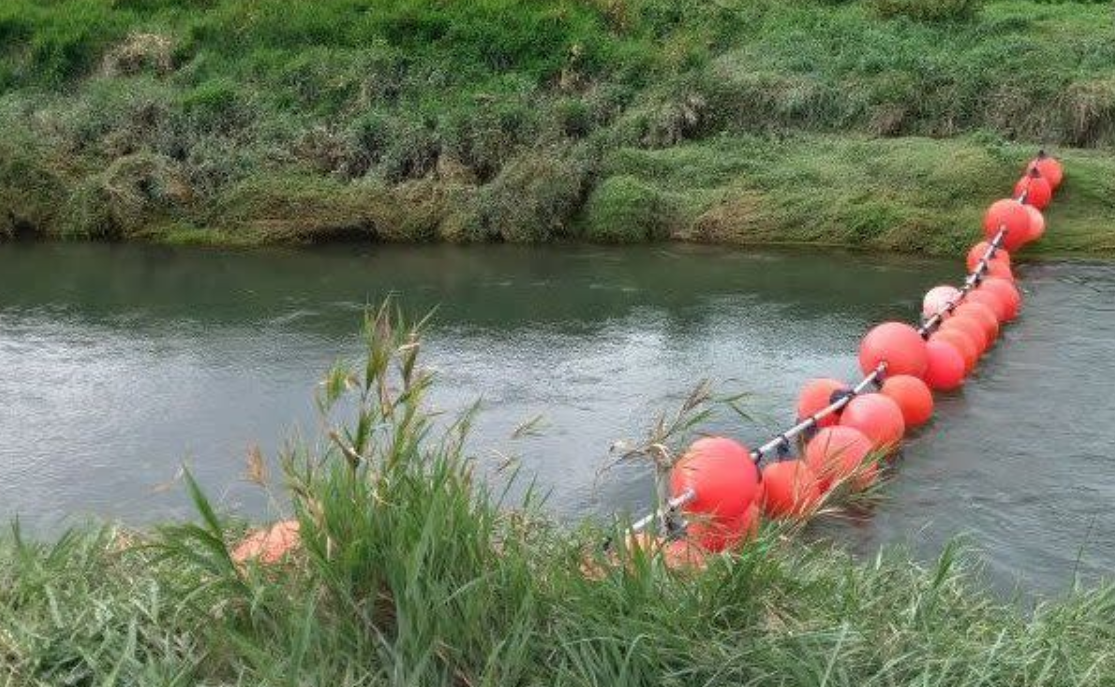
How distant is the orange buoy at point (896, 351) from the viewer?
7371 mm

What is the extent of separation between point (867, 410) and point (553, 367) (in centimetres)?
251

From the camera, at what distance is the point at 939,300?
8.75 m

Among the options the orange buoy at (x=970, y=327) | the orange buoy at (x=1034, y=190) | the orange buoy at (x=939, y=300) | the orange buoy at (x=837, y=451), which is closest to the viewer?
the orange buoy at (x=837, y=451)

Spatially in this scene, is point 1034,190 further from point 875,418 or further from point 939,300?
point 875,418

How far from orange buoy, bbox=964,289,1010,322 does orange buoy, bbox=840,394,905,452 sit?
247cm

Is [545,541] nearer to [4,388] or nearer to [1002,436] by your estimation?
[1002,436]

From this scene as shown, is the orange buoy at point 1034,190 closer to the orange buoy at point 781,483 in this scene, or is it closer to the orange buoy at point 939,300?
the orange buoy at point 939,300

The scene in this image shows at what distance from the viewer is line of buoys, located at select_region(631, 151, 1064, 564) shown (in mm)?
4773

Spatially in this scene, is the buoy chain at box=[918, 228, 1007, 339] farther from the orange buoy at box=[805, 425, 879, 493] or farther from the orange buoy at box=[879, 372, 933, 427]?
the orange buoy at box=[805, 425, 879, 493]

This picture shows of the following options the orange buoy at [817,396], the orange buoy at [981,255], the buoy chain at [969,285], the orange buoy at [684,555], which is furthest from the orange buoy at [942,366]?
the orange buoy at [684,555]

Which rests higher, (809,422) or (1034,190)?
(1034,190)

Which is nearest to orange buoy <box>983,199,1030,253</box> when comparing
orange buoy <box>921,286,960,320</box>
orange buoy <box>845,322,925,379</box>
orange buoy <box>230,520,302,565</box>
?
orange buoy <box>921,286,960,320</box>

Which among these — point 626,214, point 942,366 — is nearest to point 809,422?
point 942,366

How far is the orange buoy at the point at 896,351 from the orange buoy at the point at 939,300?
1244mm
